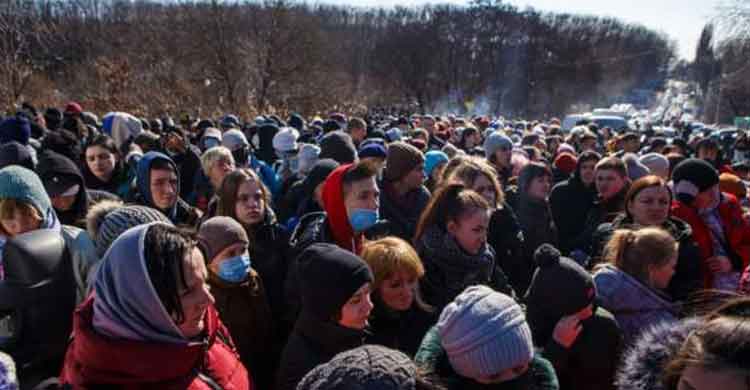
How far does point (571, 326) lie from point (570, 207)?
127 inches

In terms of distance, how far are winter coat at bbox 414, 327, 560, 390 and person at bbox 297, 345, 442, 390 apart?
0.48 metres

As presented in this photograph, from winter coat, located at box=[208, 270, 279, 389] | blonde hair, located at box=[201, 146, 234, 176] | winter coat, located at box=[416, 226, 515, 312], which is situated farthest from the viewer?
blonde hair, located at box=[201, 146, 234, 176]

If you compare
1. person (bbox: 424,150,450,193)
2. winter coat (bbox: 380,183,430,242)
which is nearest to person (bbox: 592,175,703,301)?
winter coat (bbox: 380,183,430,242)

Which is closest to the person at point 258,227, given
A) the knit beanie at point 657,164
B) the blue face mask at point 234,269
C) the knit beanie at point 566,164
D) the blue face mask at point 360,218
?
the blue face mask at point 360,218

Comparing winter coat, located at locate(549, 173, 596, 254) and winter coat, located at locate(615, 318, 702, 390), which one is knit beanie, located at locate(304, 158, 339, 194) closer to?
winter coat, located at locate(549, 173, 596, 254)

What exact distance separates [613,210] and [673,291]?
1.68 meters

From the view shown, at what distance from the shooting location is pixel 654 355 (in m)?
1.75

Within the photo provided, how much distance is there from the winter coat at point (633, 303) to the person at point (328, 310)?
4.31 ft

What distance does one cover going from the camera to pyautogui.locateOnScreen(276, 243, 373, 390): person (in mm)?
2332

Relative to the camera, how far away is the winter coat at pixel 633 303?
2811 mm

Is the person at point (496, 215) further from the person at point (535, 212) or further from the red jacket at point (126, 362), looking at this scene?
the red jacket at point (126, 362)

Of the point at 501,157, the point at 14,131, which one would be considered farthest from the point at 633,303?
the point at 14,131

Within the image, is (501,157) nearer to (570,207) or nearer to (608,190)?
(570,207)

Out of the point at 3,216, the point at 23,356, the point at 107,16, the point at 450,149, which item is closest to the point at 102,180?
the point at 3,216
